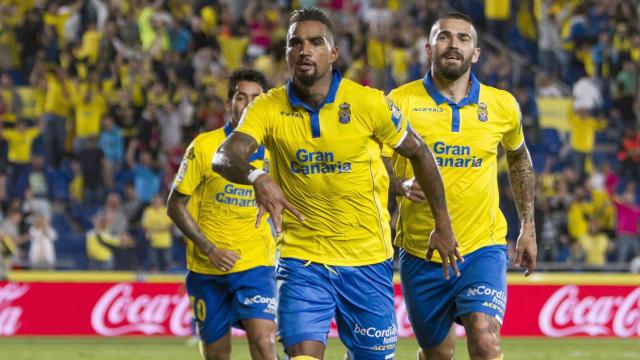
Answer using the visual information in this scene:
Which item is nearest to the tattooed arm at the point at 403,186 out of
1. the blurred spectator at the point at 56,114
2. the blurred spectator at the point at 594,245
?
the blurred spectator at the point at 594,245

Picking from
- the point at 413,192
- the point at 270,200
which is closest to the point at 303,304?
the point at 270,200

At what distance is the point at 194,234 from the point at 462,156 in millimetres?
2056

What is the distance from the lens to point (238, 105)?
9273 mm

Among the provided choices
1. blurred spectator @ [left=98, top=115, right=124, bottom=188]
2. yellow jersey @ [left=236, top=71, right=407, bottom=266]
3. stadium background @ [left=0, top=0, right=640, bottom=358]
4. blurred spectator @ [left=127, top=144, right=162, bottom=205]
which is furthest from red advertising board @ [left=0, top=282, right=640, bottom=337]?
yellow jersey @ [left=236, top=71, right=407, bottom=266]

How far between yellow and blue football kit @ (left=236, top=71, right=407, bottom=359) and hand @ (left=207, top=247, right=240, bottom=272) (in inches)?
63.7

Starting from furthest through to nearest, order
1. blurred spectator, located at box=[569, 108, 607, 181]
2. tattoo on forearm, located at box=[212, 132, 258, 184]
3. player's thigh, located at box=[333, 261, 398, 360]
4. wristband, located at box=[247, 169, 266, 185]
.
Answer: blurred spectator, located at box=[569, 108, 607, 181] → player's thigh, located at box=[333, 261, 398, 360] → tattoo on forearm, located at box=[212, 132, 258, 184] → wristband, located at box=[247, 169, 266, 185]

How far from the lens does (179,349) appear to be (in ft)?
50.4

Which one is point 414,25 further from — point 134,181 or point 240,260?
point 240,260

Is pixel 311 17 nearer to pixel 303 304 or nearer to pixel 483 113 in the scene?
pixel 303 304

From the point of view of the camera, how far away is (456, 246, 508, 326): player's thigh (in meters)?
7.76

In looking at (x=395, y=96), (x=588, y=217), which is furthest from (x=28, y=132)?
(x=395, y=96)

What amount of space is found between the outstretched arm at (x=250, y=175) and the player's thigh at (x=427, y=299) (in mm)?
1919

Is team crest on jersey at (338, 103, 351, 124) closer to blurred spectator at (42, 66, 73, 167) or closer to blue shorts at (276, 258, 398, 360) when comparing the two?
blue shorts at (276, 258, 398, 360)

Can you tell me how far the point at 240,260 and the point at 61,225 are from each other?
1033 cm
